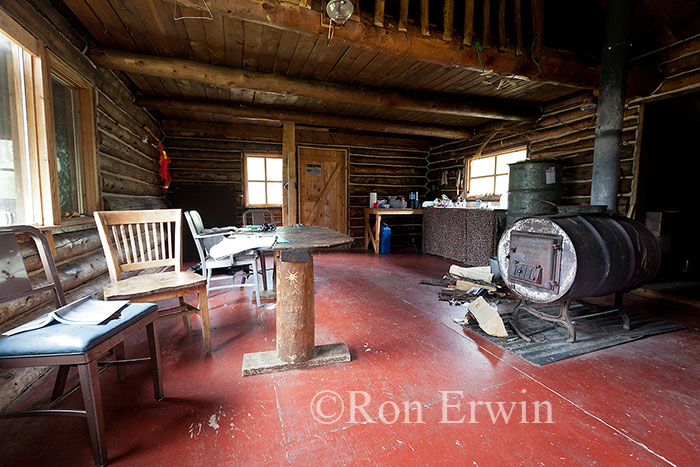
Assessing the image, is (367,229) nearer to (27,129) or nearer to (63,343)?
(27,129)

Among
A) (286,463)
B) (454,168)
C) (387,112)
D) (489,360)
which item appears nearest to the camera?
(286,463)

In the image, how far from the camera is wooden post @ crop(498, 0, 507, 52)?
316 centimetres

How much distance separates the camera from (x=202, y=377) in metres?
2.04

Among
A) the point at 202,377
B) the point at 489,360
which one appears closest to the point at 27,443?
the point at 202,377

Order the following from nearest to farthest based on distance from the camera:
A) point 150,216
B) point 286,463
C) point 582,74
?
point 286,463 < point 150,216 < point 582,74

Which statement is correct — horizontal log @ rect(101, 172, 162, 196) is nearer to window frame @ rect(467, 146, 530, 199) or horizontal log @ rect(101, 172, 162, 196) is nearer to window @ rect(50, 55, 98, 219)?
window @ rect(50, 55, 98, 219)

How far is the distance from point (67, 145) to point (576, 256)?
15.9 ft

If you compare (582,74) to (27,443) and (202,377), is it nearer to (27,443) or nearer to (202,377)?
→ (202,377)

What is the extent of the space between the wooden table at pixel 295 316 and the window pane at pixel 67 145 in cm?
246

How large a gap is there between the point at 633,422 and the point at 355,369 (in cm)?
158

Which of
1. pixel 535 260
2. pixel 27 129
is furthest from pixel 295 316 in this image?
pixel 27 129

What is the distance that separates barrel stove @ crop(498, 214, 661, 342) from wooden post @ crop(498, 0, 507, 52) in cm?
198

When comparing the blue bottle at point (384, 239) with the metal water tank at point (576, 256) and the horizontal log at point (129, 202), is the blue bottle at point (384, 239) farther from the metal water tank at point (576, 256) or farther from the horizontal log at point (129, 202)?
the horizontal log at point (129, 202)

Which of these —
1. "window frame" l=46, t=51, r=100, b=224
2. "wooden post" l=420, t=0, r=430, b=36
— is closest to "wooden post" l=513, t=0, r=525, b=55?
"wooden post" l=420, t=0, r=430, b=36
